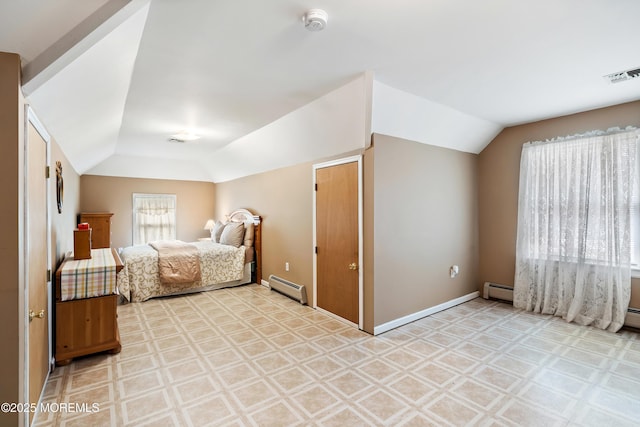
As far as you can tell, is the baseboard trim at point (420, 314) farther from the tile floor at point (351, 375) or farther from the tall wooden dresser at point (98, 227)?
the tall wooden dresser at point (98, 227)

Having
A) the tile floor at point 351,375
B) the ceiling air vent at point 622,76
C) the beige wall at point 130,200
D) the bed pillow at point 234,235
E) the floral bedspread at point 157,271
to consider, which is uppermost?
the ceiling air vent at point 622,76

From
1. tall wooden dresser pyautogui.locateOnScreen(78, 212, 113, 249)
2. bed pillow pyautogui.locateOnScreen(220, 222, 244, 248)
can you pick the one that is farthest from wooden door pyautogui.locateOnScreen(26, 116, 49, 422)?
tall wooden dresser pyautogui.locateOnScreen(78, 212, 113, 249)

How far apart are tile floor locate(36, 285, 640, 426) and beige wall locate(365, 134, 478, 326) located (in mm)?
405

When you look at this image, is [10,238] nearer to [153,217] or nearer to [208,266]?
[208,266]

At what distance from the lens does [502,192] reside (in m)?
4.34

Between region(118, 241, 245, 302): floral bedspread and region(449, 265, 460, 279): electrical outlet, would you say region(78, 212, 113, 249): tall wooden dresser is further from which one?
region(449, 265, 460, 279): electrical outlet

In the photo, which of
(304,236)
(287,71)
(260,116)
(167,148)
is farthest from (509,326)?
(167,148)

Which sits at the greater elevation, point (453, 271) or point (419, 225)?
point (419, 225)

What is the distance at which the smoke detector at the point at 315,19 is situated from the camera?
5.60 ft

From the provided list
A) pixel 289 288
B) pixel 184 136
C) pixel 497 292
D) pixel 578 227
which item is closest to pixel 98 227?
pixel 184 136

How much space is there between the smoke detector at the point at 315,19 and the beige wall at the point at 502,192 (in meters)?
3.58

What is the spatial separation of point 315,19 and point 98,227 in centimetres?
567

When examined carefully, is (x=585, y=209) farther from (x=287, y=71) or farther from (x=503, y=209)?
(x=287, y=71)

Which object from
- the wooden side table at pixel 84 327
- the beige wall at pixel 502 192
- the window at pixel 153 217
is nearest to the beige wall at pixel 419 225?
the beige wall at pixel 502 192
